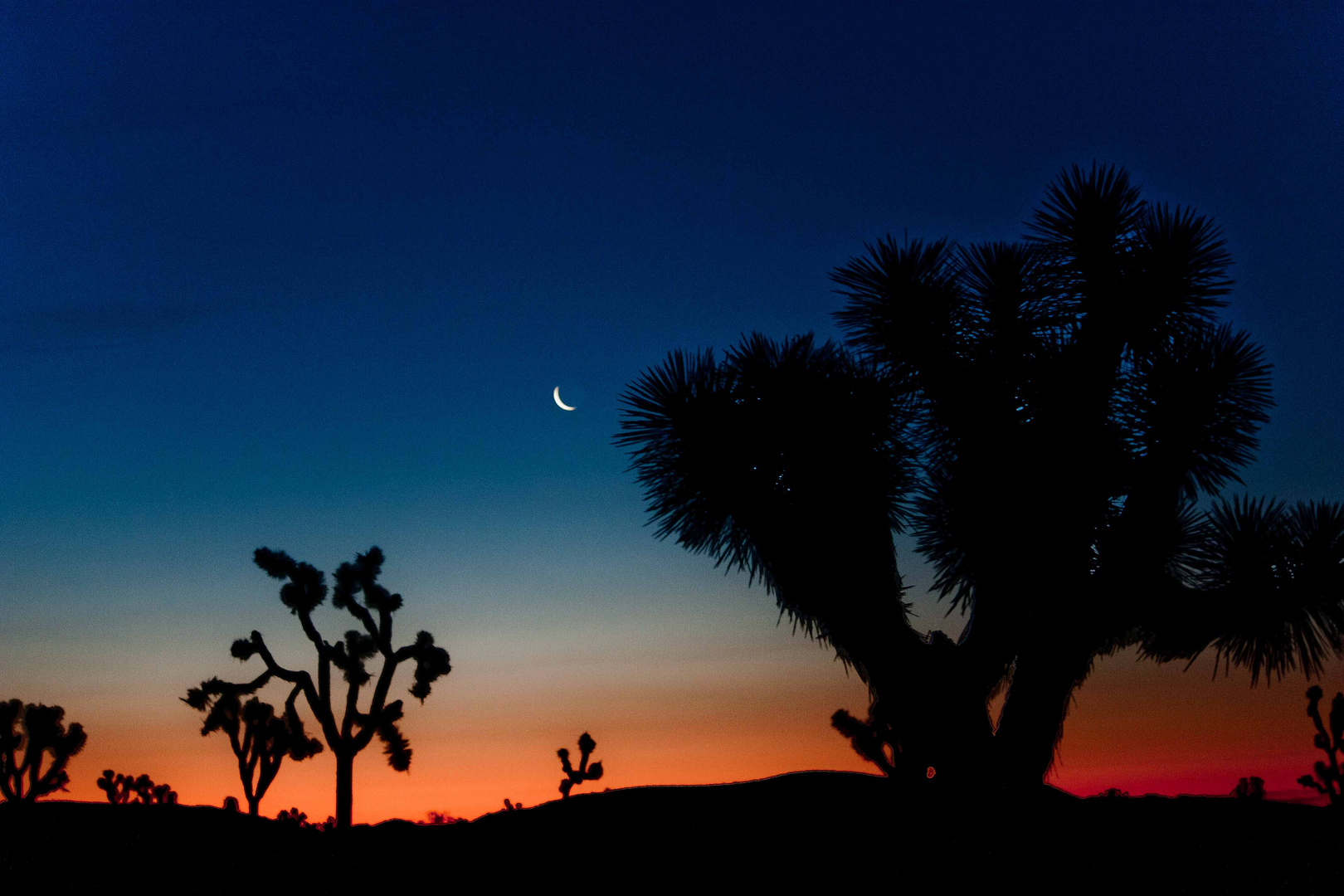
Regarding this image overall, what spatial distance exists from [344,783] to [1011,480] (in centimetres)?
975

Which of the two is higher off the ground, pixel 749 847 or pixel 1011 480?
pixel 1011 480

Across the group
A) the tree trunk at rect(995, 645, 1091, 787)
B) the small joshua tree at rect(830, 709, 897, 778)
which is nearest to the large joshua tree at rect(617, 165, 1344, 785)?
the tree trunk at rect(995, 645, 1091, 787)

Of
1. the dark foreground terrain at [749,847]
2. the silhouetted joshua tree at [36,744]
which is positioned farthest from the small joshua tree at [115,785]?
the dark foreground terrain at [749,847]

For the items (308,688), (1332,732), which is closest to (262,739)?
(308,688)

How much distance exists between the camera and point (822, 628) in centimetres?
746

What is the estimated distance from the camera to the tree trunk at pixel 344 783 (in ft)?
41.4

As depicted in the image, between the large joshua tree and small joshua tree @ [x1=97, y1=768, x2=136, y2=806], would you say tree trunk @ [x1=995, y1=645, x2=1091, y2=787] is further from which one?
small joshua tree @ [x1=97, y1=768, x2=136, y2=806]

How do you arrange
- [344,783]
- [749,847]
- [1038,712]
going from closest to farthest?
[749,847], [1038,712], [344,783]

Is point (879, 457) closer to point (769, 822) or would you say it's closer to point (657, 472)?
point (657, 472)

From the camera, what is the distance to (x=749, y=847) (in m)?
6.08

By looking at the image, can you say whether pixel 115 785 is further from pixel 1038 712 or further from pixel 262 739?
pixel 1038 712

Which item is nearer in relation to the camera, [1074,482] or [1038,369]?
[1074,482]

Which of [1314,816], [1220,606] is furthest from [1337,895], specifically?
[1220,606]

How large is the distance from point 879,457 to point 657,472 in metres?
1.85
